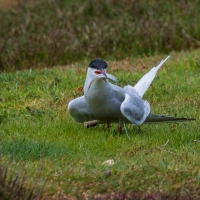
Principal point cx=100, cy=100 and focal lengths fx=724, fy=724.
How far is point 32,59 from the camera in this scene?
483 inches

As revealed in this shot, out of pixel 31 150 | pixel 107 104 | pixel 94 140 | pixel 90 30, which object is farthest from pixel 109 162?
pixel 90 30

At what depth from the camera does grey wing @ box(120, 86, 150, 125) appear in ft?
23.7

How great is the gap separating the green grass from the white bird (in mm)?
189

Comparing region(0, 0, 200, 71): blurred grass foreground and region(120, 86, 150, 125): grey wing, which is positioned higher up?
region(120, 86, 150, 125): grey wing

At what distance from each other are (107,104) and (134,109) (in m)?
0.29

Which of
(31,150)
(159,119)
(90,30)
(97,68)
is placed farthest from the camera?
(90,30)

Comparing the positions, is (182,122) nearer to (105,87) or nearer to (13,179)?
(105,87)

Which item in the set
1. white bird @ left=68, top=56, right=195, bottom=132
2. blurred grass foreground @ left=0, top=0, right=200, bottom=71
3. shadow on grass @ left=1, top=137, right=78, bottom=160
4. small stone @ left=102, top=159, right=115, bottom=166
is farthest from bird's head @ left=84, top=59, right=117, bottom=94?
blurred grass foreground @ left=0, top=0, right=200, bottom=71

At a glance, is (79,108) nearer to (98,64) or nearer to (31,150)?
(98,64)

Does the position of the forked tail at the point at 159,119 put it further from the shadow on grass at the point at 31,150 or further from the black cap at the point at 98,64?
the shadow on grass at the point at 31,150

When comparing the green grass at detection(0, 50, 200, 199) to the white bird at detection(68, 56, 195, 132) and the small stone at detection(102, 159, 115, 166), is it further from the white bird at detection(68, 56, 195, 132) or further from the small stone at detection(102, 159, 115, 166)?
the white bird at detection(68, 56, 195, 132)

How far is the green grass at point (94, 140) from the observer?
6000 mm

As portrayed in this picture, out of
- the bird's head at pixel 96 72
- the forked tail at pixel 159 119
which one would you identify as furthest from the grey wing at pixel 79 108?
the forked tail at pixel 159 119

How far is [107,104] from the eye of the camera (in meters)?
7.34
